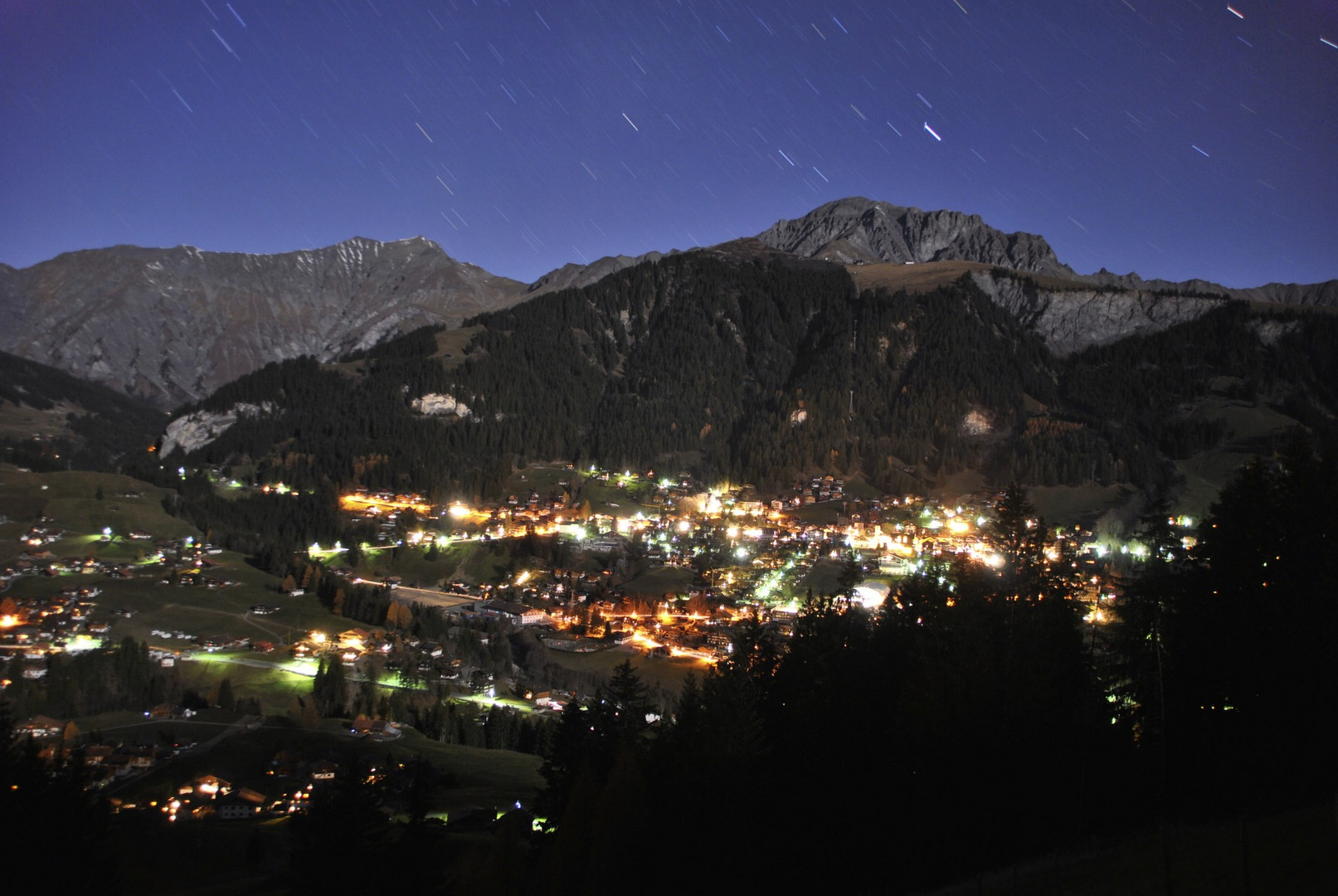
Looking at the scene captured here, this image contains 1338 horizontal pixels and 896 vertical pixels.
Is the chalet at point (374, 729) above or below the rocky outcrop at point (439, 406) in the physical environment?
below

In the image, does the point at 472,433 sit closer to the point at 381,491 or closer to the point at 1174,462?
the point at 381,491

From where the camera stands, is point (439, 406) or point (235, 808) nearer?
point (235, 808)

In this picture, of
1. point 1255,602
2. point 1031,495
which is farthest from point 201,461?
point 1255,602

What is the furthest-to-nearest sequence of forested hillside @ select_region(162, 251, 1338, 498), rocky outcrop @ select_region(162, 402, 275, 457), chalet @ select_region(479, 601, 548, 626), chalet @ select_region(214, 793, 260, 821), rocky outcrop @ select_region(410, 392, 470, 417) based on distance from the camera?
rocky outcrop @ select_region(410, 392, 470, 417) < rocky outcrop @ select_region(162, 402, 275, 457) < forested hillside @ select_region(162, 251, 1338, 498) < chalet @ select_region(479, 601, 548, 626) < chalet @ select_region(214, 793, 260, 821)

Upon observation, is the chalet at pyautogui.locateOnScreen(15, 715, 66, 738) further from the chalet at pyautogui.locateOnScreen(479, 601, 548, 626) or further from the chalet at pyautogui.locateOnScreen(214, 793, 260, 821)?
→ the chalet at pyautogui.locateOnScreen(479, 601, 548, 626)

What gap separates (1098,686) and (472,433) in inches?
6541

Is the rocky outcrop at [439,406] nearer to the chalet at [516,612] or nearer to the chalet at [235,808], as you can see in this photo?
the chalet at [516,612]

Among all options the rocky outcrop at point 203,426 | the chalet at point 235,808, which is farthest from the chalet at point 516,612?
the rocky outcrop at point 203,426

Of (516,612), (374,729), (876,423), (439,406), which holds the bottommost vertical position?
(374,729)

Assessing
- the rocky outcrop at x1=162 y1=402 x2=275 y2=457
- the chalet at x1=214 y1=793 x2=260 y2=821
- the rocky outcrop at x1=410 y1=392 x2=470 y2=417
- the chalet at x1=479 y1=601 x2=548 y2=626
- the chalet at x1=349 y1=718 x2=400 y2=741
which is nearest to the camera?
the chalet at x1=214 y1=793 x2=260 y2=821

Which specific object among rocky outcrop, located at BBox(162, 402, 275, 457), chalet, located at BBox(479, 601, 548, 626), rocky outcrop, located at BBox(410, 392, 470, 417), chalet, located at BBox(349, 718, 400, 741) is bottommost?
A: chalet, located at BBox(349, 718, 400, 741)

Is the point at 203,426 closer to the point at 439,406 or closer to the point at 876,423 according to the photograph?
the point at 439,406

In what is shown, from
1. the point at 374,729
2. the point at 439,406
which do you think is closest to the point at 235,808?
the point at 374,729

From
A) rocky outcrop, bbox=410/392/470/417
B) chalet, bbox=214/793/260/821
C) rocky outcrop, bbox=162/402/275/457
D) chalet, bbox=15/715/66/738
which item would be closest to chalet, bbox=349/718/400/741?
chalet, bbox=214/793/260/821
